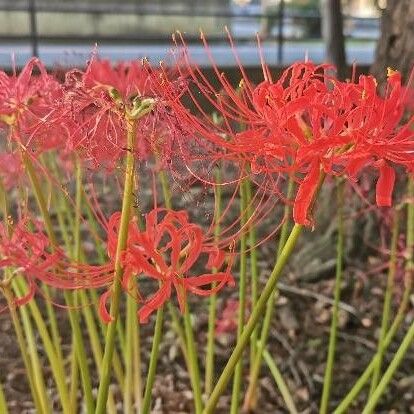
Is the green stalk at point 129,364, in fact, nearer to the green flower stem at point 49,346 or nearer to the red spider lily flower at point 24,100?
the green flower stem at point 49,346

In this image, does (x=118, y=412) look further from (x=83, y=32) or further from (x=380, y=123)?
(x=83, y=32)

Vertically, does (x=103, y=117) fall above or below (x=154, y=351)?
above

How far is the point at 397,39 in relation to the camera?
2631 millimetres

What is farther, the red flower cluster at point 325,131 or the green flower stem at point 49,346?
the green flower stem at point 49,346

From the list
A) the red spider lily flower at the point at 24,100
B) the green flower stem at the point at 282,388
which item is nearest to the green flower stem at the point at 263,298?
the red spider lily flower at the point at 24,100

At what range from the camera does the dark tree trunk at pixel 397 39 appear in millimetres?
2576

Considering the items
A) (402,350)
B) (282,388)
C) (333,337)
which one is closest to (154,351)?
(402,350)

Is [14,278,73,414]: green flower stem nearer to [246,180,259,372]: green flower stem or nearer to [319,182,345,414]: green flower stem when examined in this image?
[246,180,259,372]: green flower stem

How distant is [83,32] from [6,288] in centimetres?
684

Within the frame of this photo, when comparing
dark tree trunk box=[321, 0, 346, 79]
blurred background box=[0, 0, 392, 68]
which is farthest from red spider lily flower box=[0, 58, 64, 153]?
blurred background box=[0, 0, 392, 68]

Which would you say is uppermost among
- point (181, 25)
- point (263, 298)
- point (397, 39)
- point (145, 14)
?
point (145, 14)

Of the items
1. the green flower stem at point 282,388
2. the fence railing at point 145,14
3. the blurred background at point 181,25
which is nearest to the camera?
the green flower stem at point 282,388

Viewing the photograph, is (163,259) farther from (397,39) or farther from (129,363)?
(397,39)

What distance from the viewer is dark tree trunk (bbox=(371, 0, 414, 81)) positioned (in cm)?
258
